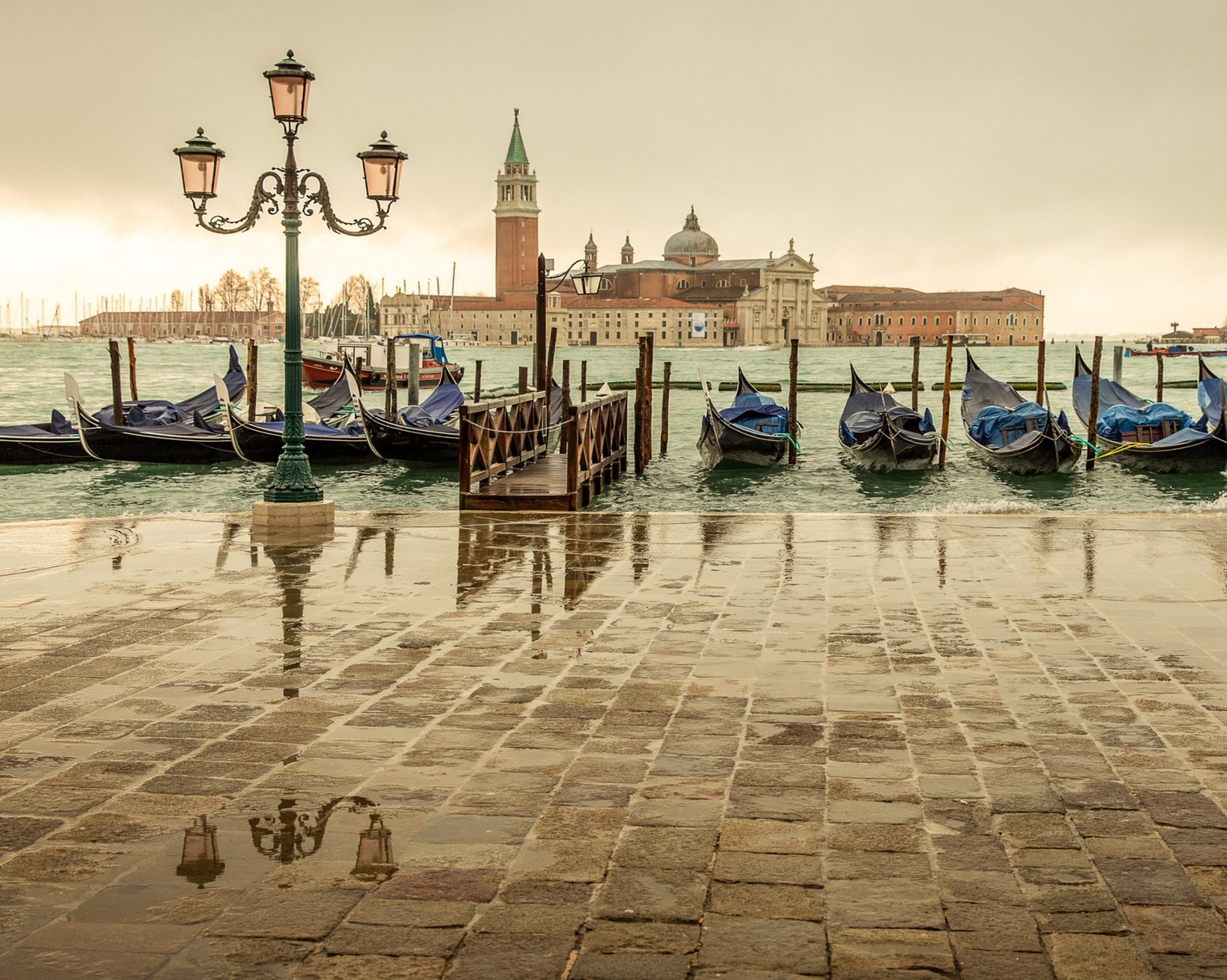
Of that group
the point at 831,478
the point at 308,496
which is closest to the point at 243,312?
the point at 831,478

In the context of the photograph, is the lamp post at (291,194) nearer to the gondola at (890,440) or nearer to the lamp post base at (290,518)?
the lamp post base at (290,518)

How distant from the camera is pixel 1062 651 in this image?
5.12 meters

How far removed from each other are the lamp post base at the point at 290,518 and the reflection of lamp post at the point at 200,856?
559 cm

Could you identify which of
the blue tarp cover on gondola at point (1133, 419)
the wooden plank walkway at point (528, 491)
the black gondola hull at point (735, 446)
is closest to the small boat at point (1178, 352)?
the blue tarp cover on gondola at point (1133, 419)

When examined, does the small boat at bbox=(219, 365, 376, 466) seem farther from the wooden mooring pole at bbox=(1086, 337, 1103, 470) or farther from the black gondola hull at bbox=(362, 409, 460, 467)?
the wooden mooring pole at bbox=(1086, 337, 1103, 470)

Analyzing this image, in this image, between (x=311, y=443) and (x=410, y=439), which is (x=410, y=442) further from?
(x=311, y=443)

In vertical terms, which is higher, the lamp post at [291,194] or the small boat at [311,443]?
the lamp post at [291,194]

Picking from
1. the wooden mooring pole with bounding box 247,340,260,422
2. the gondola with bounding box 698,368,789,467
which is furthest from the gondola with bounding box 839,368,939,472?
the wooden mooring pole with bounding box 247,340,260,422

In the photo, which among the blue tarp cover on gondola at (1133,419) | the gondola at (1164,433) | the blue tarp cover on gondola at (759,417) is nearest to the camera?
the gondola at (1164,433)

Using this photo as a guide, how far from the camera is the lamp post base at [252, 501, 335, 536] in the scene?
342 inches

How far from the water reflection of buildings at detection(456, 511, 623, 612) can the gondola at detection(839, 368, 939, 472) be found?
514 inches

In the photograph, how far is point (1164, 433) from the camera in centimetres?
2280

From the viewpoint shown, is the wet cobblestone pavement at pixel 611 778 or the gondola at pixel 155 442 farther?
the gondola at pixel 155 442

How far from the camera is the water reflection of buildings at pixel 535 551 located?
662cm
